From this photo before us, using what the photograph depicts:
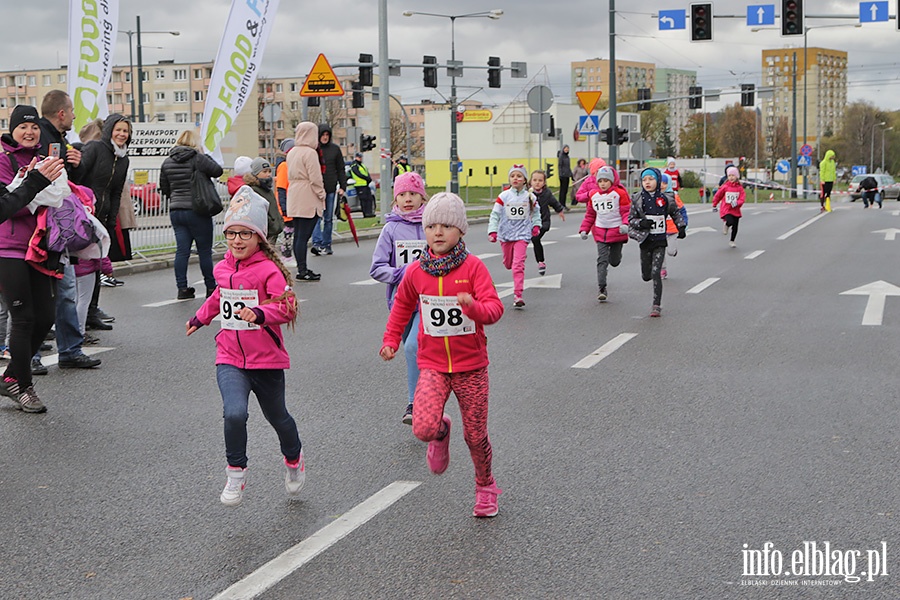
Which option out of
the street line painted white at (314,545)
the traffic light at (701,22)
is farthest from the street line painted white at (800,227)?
the street line painted white at (314,545)

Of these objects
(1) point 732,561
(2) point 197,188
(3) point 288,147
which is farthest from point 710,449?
(3) point 288,147

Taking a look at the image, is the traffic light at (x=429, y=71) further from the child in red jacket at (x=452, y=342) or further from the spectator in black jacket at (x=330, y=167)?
the child in red jacket at (x=452, y=342)

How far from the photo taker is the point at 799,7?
101ft

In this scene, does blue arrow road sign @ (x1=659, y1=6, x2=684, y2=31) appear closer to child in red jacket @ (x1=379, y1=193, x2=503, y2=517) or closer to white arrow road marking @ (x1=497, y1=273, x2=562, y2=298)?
white arrow road marking @ (x1=497, y1=273, x2=562, y2=298)

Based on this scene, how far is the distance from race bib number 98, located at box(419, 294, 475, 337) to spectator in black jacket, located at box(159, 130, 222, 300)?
332 inches

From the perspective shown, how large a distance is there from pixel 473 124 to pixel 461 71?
203ft

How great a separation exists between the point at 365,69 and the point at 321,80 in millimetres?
12442

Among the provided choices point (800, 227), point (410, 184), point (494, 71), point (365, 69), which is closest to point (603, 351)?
point (410, 184)

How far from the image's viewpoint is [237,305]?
553 cm

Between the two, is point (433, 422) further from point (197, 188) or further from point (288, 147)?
point (288, 147)

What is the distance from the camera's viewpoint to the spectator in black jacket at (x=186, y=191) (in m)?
13.4

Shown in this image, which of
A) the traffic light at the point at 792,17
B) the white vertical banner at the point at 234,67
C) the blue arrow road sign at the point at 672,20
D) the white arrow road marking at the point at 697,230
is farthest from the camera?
the blue arrow road sign at the point at 672,20

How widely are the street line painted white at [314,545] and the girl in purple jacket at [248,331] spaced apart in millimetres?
407

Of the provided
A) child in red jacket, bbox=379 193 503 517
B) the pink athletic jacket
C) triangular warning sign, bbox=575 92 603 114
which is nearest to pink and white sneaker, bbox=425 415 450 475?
child in red jacket, bbox=379 193 503 517
